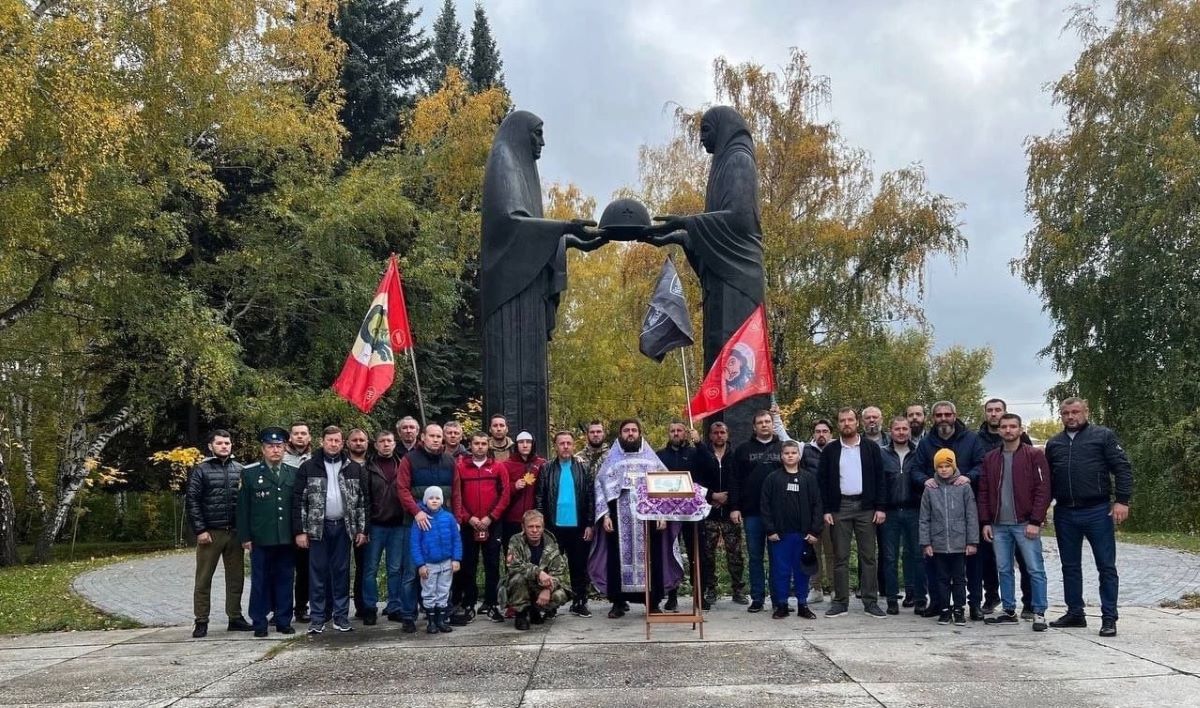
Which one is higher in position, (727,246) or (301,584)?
(727,246)

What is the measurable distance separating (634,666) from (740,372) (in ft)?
13.4

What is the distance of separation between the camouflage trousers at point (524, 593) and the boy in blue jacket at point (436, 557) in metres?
0.48

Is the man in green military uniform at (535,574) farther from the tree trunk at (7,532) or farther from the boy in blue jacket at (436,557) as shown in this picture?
the tree trunk at (7,532)

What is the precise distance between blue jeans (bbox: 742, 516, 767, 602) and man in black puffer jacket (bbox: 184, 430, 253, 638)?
4.22 meters

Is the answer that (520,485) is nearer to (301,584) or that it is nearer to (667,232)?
(301,584)

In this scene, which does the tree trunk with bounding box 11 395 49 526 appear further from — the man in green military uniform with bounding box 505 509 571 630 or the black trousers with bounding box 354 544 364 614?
the man in green military uniform with bounding box 505 509 571 630

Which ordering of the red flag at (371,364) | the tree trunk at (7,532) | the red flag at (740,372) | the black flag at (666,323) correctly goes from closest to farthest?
the red flag at (740,372)
the red flag at (371,364)
the black flag at (666,323)
the tree trunk at (7,532)

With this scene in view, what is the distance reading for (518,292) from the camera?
10.3 metres

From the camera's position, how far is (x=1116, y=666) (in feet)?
19.0

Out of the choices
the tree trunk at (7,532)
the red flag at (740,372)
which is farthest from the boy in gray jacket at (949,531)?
the tree trunk at (7,532)

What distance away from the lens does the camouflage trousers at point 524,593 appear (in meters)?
7.43

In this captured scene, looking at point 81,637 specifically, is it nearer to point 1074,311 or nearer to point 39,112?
point 39,112

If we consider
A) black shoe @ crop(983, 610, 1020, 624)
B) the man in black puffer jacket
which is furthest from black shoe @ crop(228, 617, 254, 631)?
black shoe @ crop(983, 610, 1020, 624)

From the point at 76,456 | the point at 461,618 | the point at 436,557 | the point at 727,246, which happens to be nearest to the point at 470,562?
the point at 461,618
